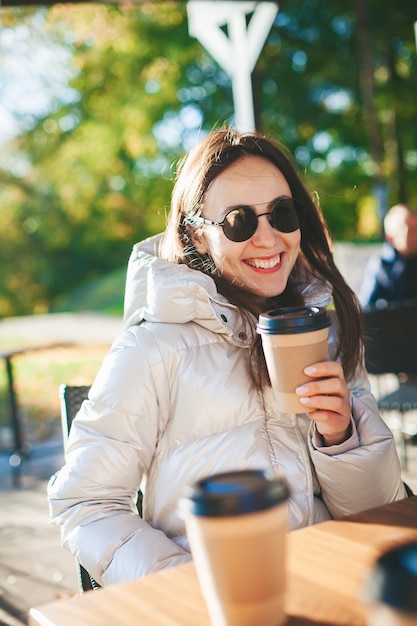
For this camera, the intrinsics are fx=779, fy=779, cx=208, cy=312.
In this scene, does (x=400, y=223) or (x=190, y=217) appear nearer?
(x=190, y=217)

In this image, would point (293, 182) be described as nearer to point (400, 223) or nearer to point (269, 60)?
point (400, 223)

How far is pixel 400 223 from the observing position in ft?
16.3

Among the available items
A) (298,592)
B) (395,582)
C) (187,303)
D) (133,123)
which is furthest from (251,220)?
(133,123)

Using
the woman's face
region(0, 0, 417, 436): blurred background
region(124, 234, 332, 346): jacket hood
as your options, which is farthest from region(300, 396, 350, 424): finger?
region(0, 0, 417, 436): blurred background

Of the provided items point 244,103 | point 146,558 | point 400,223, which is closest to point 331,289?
point 146,558

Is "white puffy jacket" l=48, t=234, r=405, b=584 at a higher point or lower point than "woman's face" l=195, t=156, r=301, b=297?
lower

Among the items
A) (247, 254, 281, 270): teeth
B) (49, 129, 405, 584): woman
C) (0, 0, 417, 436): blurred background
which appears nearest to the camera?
(49, 129, 405, 584): woman

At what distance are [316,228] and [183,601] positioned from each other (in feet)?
3.94

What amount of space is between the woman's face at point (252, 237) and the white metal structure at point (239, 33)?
14.5ft

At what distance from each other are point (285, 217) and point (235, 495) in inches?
43.2

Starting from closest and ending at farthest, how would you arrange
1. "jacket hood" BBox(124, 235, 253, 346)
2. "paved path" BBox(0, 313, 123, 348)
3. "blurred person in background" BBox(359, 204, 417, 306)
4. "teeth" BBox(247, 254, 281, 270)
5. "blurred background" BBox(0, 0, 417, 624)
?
"jacket hood" BBox(124, 235, 253, 346) → "teeth" BBox(247, 254, 281, 270) → "blurred person in background" BBox(359, 204, 417, 306) → "paved path" BBox(0, 313, 123, 348) → "blurred background" BBox(0, 0, 417, 624)

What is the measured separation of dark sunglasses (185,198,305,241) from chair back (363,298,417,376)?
7.14ft

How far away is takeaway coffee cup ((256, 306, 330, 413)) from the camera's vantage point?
1.22 metres

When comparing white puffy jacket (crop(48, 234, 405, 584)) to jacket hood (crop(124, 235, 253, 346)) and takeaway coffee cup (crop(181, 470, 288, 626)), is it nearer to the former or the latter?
jacket hood (crop(124, 235, 253, 346))
